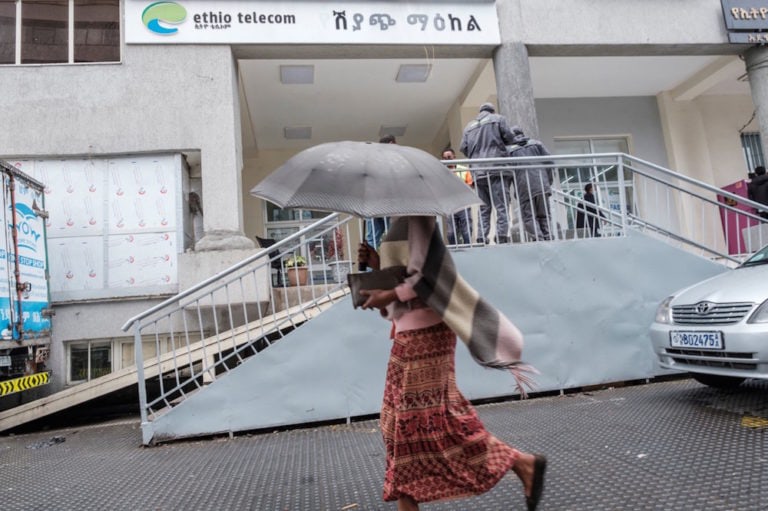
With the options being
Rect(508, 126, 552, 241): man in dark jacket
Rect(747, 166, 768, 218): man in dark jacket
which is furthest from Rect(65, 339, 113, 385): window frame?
Rect(747, 166, 768, 218): man in dark jacket

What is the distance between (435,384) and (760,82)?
10.0 meters

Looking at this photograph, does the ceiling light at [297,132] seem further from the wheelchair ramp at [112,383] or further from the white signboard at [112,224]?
the wheelchair ramp at [112,383]

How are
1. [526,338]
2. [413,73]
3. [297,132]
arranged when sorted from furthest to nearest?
[297,132], [413,73], [526,338]

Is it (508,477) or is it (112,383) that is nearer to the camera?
(508,477)

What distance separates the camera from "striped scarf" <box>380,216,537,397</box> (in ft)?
7.55

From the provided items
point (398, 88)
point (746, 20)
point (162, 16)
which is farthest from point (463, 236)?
point (746, 20)

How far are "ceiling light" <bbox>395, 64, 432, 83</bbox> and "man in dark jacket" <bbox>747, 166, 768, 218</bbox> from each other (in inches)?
238

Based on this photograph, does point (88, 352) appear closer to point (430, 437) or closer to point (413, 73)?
point (430, 437)

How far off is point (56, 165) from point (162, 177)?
1.43m

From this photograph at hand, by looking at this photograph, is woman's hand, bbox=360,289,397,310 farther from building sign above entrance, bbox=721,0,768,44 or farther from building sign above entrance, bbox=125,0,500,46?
building sign above entrance, bbox=721,0,768,44

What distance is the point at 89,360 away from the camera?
23.3ft

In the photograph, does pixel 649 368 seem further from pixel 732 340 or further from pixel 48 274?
pixel 48 274

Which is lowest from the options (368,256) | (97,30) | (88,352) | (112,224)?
(88,352)

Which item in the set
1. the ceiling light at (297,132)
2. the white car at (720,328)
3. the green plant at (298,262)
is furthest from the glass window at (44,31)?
the white car at (720,328)
